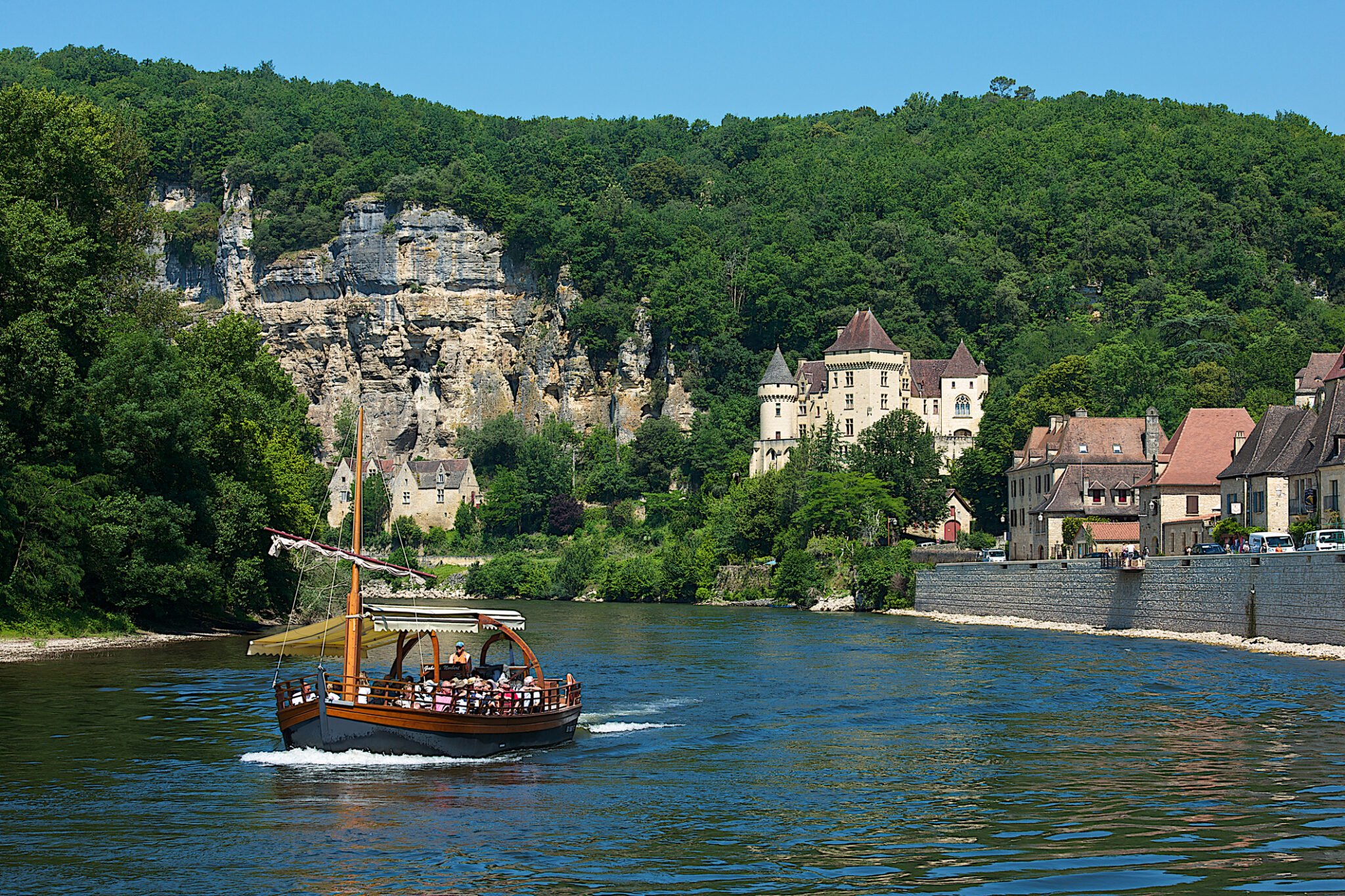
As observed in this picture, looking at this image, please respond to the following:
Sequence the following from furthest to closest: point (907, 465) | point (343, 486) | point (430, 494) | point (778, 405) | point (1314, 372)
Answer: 1. point (430, 494)
2. point (343, 486)
3. point (778, 405)
4. point (907, 465)
5. point (1314, 372)

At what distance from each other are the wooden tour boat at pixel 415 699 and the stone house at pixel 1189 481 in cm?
4535

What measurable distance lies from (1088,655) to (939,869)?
33413mm

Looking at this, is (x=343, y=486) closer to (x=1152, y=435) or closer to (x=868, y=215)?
(x=868, y=215)

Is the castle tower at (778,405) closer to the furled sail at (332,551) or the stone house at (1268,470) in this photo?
the stone house at (1268,470)

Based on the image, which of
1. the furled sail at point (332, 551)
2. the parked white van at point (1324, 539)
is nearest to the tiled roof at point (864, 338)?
the parked white van at point (1324, 539)

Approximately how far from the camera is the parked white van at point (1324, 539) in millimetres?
49188

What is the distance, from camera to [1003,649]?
5422 centimetres

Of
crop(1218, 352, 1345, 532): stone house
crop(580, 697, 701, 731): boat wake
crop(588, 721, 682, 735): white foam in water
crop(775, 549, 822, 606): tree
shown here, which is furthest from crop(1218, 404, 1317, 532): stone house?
crop(588, 721, 682, 735): white foam in water

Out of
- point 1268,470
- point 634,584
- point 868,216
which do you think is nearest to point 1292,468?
point 1268,470

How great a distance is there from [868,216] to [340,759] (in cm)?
14938

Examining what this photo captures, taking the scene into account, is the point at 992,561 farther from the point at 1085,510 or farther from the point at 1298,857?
the point at 1298,857

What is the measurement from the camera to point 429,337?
521 feet

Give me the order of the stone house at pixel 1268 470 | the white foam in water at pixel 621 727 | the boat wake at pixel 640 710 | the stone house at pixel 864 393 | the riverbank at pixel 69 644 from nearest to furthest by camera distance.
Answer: the white foam in water at pixel 621 727, the boat wake at pixel 640 710, the riverbank at pixel 69 644, the stone house at pixel 1268 470, the stone house at pixel 864 393

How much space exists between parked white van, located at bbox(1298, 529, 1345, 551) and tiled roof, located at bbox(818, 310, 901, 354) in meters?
80.3
